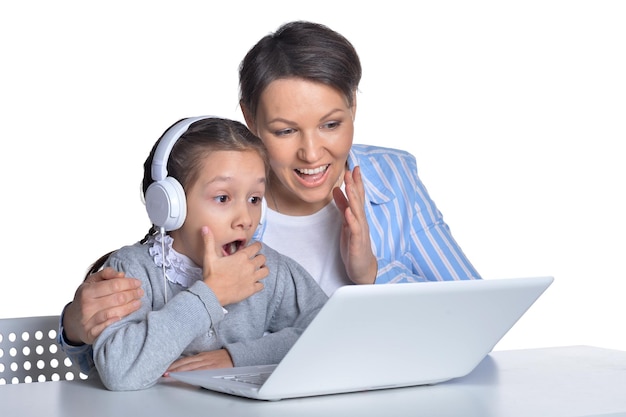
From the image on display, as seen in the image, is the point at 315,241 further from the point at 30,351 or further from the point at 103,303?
the point at 103,303

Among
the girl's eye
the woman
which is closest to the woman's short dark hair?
the woman

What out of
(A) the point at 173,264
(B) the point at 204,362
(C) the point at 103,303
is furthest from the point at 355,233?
(C) the point at 103,303

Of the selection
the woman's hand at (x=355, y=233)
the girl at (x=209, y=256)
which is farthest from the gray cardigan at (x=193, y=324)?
the woman's hand at (x=355, y=233)

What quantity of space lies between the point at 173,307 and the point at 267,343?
0.29 metres

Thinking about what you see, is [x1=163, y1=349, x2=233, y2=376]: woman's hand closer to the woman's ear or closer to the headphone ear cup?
the headphone ear cup

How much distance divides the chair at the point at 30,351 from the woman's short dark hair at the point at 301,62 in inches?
30.9

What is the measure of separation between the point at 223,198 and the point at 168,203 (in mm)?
136

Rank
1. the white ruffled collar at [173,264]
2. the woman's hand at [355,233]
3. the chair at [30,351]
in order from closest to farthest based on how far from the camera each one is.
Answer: the white ruffled collar at [173,264] < the chair at [30,351] < the woman's hand at [355,233]

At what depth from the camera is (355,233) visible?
2.43 m

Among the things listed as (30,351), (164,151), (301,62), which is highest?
(301,62)

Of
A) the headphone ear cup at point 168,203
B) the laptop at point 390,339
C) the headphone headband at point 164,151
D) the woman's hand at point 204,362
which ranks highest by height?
the headphone headband at point 164,151

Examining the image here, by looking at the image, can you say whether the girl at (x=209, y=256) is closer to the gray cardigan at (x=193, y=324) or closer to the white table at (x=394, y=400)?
the gray cardigan at (x=193, y=324)

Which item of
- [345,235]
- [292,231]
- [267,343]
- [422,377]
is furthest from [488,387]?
[292,231]

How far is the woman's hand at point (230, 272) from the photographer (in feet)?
6.12
